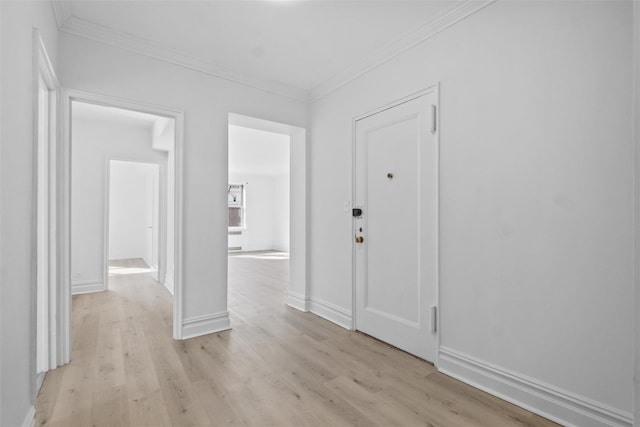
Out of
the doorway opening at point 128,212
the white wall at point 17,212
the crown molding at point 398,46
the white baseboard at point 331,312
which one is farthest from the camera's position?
the doorway opening at point 128,212

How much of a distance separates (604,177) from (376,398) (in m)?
1.72

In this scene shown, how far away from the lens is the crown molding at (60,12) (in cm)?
210

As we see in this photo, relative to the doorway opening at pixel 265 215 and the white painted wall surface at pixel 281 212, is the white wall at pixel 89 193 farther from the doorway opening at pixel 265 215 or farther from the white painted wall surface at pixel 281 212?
the white painted wall surface at pixel 281 212

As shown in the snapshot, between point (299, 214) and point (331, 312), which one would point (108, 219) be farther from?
point (331, 312)

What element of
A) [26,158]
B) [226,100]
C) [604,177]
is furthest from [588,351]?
[226,100]

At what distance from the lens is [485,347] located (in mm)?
2045

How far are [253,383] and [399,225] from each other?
1615mm

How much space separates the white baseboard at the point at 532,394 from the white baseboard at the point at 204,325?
1.94 m

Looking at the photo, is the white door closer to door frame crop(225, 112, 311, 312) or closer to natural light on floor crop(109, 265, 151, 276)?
door frame crop(225, 112, 311, 312)

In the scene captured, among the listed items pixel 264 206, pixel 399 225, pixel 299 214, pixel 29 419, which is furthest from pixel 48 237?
pixel 264 206

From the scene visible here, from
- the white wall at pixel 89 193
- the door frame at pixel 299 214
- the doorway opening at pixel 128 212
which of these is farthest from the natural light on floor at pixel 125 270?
the door frame at pixel 299 214

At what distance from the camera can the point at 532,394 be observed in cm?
181

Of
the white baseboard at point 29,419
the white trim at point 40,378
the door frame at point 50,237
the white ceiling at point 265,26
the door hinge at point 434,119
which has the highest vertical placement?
the white ceiling at point 265,26

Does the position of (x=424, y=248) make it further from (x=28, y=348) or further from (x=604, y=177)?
(x=28, y=348)
